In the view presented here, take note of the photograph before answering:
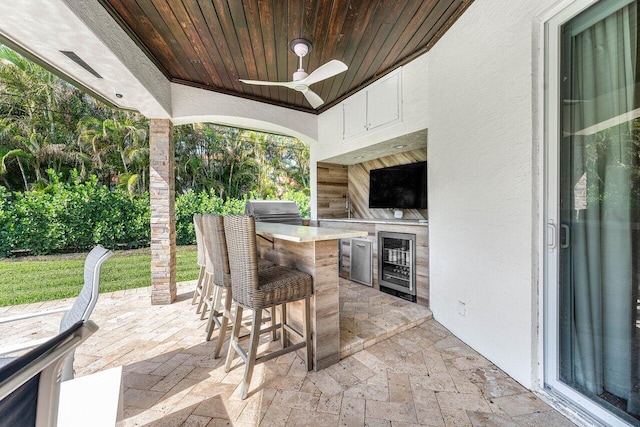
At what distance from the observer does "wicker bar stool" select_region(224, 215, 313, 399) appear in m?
1.63

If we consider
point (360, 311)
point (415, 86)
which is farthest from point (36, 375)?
point (415, 86)

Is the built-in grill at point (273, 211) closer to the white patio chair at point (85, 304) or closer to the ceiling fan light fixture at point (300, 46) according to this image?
the ceiling fan light fixture at point (300, 46)

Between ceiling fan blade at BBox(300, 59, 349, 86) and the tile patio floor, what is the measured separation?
7.53 feet

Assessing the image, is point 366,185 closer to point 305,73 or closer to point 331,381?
point 305,73

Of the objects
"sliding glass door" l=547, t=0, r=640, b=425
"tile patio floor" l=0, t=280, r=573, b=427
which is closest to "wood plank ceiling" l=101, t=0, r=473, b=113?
"sliding glass door" l=547, t=0, r=640, b=425

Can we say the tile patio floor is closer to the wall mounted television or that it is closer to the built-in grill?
the wall mounted television

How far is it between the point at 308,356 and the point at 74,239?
6007 mm

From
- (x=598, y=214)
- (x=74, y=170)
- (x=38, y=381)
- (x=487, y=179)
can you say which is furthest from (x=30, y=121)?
(x=598, y=214)

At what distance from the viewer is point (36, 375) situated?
1.43 feet

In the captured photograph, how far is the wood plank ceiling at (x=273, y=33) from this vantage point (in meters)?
2.13

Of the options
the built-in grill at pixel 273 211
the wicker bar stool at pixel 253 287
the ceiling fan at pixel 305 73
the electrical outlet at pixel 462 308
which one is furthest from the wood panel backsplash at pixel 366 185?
the wicker bar stool at pixel 253 287

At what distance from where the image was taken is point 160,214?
3.26m

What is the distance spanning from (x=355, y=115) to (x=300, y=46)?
141cm

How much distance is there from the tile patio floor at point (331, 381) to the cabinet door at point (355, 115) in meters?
2.47
